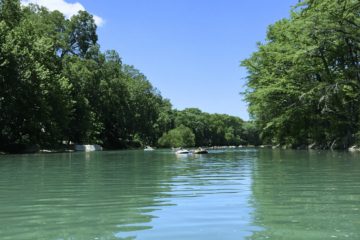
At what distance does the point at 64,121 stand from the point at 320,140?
32312 mm

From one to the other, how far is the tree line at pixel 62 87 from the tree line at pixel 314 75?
24.3m

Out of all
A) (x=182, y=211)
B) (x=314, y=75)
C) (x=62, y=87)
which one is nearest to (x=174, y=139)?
(x=62, y=87)

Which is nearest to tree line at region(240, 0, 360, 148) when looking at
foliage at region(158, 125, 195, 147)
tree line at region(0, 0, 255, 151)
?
tree line at region(0, 0, 255, 151)

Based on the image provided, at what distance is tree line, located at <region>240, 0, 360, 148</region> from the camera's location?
104 feet

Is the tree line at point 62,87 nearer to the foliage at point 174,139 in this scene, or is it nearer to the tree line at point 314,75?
the foliage at point 174,139

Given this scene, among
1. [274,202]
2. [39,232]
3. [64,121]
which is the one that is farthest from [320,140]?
[39,232]

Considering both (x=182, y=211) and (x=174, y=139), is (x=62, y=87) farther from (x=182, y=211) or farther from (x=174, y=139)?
(x=174, y=139)

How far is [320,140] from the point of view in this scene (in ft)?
147

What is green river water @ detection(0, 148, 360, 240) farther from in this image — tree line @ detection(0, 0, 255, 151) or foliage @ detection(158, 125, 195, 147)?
foliage @ detection(158, 125, 195, 147)

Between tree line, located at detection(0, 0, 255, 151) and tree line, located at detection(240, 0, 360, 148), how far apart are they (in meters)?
24.3

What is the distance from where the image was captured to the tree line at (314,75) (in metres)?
31.6

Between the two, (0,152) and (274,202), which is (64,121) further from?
(274,202)

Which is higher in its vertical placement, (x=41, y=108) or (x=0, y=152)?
(x=41, y=108)

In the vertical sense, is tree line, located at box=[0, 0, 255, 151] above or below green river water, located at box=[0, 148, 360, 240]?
above
